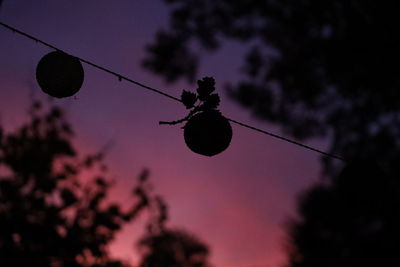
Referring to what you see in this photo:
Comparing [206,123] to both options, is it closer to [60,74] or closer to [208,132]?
[208,132]

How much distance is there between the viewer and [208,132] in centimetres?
364

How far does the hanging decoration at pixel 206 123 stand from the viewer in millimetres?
3588

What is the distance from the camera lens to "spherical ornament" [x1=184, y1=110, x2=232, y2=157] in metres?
3.64

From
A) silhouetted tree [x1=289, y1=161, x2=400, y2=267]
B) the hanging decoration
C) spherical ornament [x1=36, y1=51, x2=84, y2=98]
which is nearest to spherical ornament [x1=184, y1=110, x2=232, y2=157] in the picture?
the hanging decoration

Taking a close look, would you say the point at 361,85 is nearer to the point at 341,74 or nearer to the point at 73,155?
the point at 341,74

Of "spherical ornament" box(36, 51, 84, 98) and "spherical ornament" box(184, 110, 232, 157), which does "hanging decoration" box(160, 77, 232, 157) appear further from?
"spherical ornament" box(36, 51, 84, 98)

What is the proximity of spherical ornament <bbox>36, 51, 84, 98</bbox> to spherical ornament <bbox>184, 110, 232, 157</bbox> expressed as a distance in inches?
37.3

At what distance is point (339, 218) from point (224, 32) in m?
12.1

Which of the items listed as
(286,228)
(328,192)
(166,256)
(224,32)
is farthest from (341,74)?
(286,228)

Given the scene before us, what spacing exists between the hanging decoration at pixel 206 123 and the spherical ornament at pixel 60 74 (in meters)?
0.87

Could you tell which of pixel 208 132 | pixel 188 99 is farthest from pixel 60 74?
pixel 208 132

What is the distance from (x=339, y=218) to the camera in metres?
21.5

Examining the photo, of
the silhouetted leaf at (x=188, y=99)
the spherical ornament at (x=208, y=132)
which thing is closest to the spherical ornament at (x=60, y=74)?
the silhouetted leaf at (x=188, y=99)

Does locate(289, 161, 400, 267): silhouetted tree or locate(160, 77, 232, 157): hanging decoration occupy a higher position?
locate(289, 161, 400, 267): silhouetted tree
